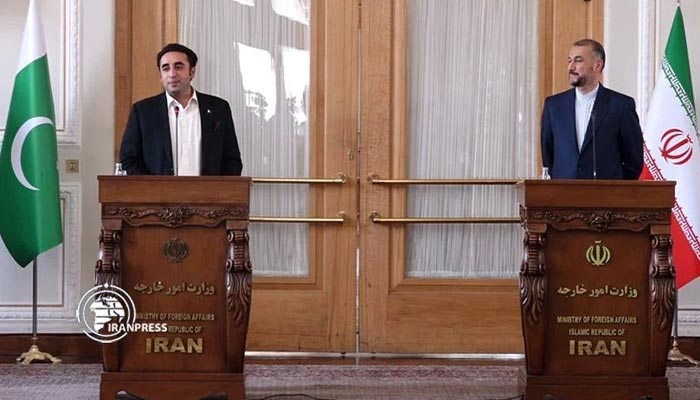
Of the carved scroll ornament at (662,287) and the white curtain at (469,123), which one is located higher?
the white curtain at (469,123)

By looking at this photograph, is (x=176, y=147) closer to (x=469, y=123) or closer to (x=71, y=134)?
(x=71, y=134)

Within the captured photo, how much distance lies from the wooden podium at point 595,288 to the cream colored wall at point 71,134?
102 inches

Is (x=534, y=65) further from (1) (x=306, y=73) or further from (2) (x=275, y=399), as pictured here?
(2) (x=275, y=399)

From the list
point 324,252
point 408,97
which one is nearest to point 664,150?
point 408,97

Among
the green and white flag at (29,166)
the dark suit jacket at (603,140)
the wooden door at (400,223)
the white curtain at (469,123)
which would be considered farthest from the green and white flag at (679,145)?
the green and white flag at (29,166)

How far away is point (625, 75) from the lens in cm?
641

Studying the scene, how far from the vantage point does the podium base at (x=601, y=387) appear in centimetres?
484

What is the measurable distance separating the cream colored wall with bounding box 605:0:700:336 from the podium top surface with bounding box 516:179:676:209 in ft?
5.33

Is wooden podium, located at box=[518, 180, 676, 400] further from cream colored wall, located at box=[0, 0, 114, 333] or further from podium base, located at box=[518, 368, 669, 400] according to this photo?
cream colored wall, located at box=[0, 0, 114, 333]

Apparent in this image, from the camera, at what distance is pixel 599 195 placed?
486 centimetres

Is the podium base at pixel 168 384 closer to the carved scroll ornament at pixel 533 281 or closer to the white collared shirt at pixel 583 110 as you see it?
the carved scroll ornament at pixel 533 281

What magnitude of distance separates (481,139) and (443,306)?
0.94 m

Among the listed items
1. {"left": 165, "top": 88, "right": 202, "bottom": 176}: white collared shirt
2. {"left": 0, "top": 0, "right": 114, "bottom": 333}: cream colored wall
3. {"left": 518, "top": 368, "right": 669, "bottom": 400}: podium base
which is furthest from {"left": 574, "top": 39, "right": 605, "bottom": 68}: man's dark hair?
{"left": 0, "top": 0, "right": 114, "bottom": 333}: cream colored wall

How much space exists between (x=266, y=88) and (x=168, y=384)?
2223 millimetres
